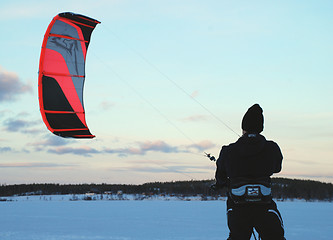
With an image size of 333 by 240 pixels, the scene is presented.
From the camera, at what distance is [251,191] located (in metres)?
3.95

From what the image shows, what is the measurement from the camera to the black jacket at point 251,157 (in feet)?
13.1

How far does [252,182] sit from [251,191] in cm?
9

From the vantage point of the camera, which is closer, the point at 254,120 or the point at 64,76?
the point at 254,120

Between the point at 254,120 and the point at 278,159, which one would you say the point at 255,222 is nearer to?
the point at 278,159

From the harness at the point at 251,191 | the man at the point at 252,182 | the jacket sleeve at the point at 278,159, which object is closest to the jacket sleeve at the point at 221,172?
the man at the point at 252,182

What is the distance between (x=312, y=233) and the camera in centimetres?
1323

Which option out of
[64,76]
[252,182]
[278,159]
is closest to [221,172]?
[252,182]

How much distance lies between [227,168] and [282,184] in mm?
58355

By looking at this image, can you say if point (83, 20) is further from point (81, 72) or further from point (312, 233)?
point (312, 233)

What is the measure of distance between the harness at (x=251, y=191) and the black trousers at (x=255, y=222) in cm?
5

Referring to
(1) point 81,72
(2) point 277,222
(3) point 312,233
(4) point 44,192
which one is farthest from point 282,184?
(2) point 277,222

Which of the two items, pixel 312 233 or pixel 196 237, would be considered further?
pixel 312 233

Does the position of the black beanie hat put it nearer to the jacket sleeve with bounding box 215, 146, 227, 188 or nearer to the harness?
the jacket sleeve with bounding box 215, 146, 227, 188

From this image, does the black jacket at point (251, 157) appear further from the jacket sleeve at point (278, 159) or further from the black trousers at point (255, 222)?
the black trousers at point (255, 222)
